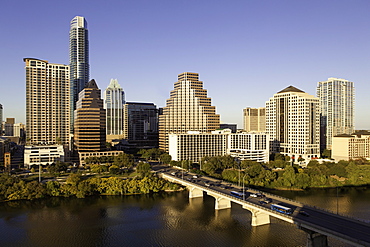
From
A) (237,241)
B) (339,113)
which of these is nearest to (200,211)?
(237,241)

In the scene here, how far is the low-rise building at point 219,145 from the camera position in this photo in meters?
124

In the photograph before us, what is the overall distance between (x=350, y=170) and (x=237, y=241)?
6740 cm

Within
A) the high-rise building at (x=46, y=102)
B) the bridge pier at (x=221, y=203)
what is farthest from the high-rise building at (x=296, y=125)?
the high-rise building at (x=46, y=102)

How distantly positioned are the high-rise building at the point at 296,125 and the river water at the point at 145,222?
52.2 metres

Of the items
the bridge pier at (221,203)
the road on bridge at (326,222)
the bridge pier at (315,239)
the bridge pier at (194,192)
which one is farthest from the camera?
the bridge pier at (194,192)

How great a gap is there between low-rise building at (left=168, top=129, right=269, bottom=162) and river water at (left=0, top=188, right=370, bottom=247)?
40485 mm

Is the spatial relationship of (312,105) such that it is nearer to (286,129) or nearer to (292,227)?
(286,129)

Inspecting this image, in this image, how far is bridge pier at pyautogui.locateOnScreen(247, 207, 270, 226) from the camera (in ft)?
191

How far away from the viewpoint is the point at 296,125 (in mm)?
139625

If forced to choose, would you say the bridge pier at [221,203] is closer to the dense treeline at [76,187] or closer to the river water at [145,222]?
the river water at [145,222]

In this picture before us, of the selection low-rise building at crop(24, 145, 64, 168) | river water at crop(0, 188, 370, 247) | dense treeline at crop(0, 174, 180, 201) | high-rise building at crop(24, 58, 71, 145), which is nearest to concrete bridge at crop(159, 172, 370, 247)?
river water at crop(0, 188, 370, 247)

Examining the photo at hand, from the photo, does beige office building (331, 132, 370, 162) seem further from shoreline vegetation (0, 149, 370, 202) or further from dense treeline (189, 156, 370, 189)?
dense treeline (189, 156, 370, 189)

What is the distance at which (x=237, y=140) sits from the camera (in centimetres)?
12875

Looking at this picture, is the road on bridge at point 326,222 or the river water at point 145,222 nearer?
the road on bridge at point 326,222
